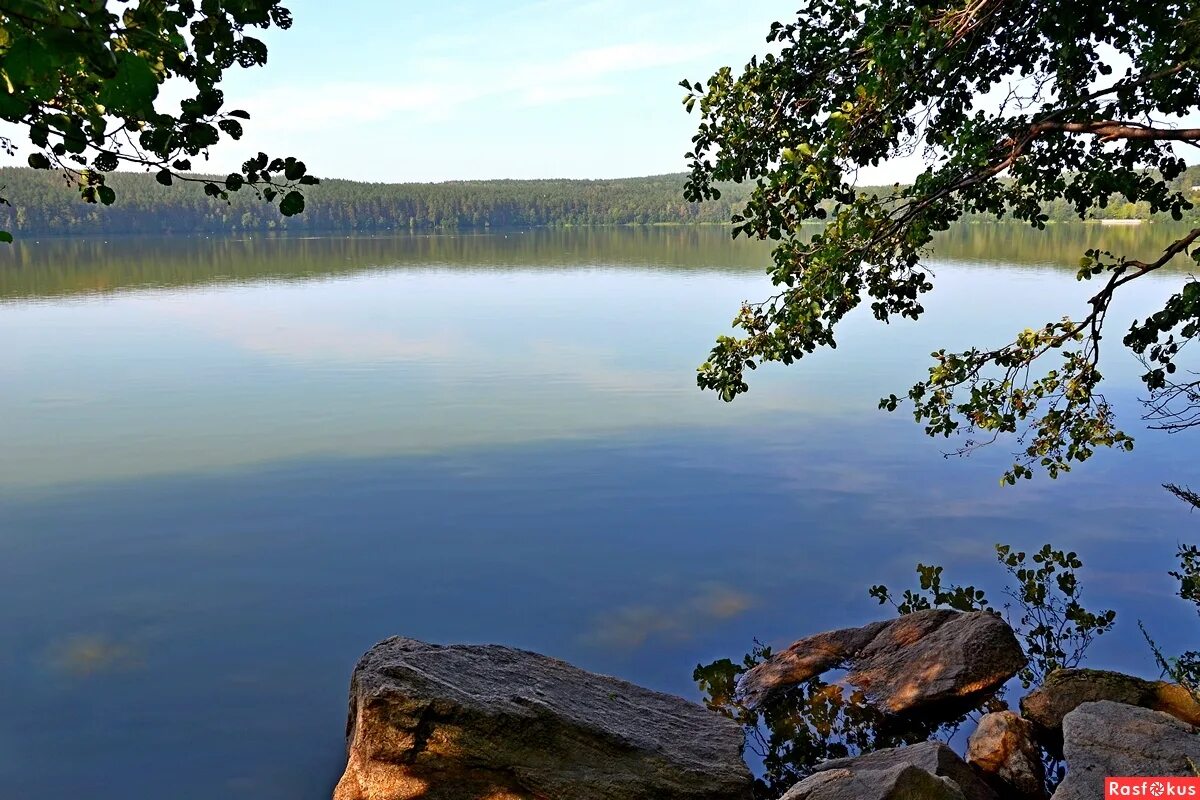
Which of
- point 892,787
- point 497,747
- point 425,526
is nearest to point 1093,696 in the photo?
point 892,787

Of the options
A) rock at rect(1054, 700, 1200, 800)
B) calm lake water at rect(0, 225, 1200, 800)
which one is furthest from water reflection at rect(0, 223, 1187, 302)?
rock at rect(1054, 700, 1200, 800)

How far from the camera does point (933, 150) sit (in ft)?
35.1

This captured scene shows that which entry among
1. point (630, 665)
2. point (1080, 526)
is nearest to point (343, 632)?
point (630, 665)

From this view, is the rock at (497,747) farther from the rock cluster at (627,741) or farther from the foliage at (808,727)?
the foliage at (808,727)

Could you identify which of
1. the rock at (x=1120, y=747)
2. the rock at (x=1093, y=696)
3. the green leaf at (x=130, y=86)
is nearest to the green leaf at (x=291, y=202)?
the green leaf at (x=130, y=86)

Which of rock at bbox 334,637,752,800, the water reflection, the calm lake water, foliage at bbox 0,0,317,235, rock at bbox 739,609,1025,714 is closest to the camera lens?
foliage at bbox 0,0,317,235

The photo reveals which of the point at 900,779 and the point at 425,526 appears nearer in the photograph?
the point at 900,779

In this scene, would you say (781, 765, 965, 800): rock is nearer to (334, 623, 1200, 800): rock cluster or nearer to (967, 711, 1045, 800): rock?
(334, 623, 1200, 800): rock cluster

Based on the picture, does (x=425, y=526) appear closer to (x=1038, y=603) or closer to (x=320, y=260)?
(x=1038, y=603)

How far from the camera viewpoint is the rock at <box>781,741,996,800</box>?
21.9 feet

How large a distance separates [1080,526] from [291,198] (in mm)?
16231

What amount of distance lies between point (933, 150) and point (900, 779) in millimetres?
7354

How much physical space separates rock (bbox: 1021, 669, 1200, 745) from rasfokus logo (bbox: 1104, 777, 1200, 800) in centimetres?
207

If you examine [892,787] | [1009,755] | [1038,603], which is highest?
[892,787]
